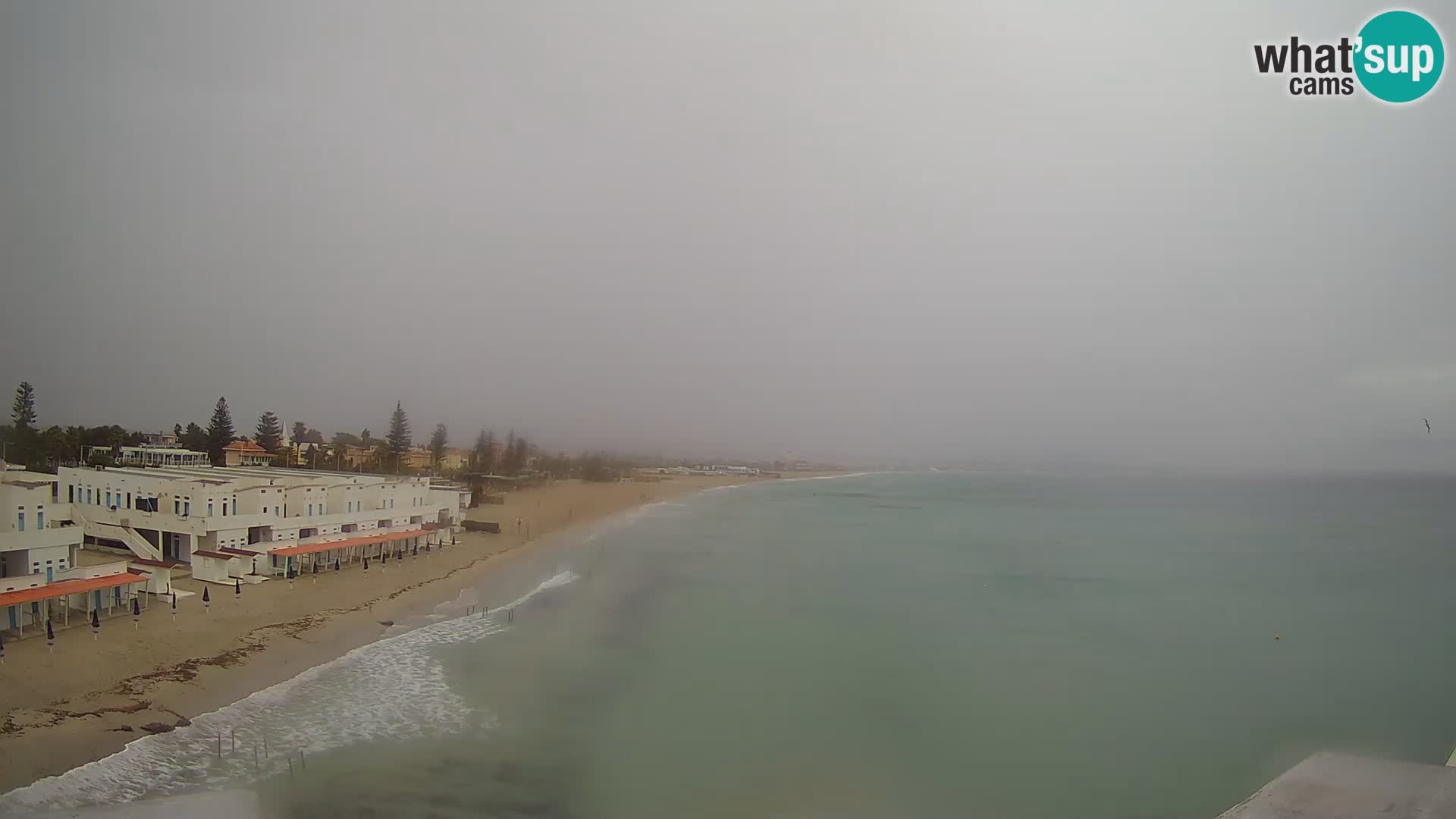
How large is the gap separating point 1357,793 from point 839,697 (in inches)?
201

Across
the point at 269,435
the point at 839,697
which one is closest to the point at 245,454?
the point at 269,435

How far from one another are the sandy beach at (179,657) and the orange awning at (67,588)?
0.48 meters

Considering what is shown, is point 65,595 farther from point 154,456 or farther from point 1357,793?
point 1357,793

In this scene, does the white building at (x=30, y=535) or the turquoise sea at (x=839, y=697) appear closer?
the turquoise sea at (x=839, y=697)

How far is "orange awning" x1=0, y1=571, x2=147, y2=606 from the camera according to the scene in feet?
26.2

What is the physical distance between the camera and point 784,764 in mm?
6902

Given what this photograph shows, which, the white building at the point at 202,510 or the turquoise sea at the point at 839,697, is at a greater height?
the white building at the point at 202,510

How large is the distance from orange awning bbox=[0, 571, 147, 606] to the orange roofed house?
952 centimetres

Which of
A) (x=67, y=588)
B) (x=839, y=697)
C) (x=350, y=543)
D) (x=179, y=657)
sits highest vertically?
(x=67, y=588)

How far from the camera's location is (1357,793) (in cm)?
571

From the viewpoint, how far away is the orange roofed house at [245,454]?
18.1m

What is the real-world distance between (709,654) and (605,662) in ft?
5.62

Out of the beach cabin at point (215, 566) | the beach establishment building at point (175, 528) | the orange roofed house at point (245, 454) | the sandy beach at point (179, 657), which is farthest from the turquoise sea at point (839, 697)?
the orange roofed house at point (245, 454)

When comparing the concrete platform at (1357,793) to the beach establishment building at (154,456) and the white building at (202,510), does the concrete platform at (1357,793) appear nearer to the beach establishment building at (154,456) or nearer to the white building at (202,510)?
the white building at (202,510)
